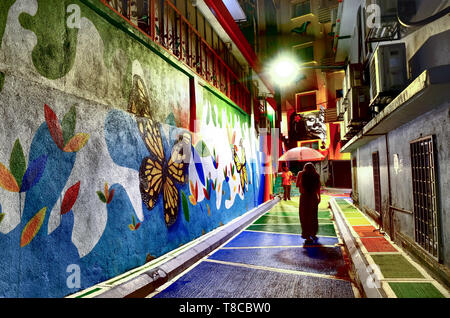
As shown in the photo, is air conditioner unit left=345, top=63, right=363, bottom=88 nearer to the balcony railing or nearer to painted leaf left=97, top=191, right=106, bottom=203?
the balcony railing

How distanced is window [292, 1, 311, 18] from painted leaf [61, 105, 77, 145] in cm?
3515

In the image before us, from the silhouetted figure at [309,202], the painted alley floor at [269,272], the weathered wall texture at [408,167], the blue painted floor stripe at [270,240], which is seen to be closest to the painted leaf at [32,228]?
the painted alley floor at [269,272]

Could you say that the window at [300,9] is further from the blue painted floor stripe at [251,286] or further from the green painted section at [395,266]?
the blue painted floor stripe at [251,286]

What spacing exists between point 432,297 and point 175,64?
599 cm

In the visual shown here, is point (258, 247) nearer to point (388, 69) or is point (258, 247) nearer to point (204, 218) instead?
point (204, 218)

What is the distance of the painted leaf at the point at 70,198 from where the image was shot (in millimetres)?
3430

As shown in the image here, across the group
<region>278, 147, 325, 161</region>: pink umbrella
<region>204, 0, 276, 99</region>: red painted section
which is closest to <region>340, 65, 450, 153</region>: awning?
<region>204, 0, 276, 99</region>: red painted section

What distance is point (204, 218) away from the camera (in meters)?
7.56

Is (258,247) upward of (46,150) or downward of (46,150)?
downward

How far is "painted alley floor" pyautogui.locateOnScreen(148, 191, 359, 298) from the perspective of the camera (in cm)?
400

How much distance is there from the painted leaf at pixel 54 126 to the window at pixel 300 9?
35424mm

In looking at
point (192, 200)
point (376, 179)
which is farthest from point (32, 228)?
point (376, 179)
